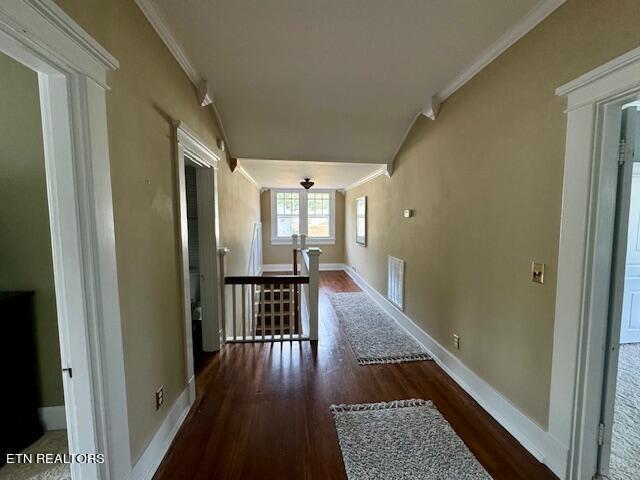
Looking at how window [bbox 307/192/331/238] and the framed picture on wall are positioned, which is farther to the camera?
window [bbox 307/192/331/238]

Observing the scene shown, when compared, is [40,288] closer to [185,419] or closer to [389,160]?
[185,419]

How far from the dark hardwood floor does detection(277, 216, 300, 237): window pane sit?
17.0 ft

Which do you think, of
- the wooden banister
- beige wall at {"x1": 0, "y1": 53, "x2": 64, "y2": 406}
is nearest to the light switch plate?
the wooden banister

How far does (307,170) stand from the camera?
17.3ft

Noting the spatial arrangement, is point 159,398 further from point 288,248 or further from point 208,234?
point 288,248

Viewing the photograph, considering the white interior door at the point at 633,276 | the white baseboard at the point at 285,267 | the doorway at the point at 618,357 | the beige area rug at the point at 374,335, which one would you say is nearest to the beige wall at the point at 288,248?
the white baseboard at the point at 285,267

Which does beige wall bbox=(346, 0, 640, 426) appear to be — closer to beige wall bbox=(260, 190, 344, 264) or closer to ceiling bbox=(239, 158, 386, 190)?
ceiling bbox=(239, 158, 386, 190)

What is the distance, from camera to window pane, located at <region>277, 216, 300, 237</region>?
8.24m

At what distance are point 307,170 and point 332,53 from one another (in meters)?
3.17

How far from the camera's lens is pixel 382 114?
302 cm

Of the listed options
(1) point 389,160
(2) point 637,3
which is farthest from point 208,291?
(2) point 637,3

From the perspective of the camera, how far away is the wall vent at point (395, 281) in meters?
3.83

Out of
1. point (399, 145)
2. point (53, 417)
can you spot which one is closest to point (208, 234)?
point (53, 417)

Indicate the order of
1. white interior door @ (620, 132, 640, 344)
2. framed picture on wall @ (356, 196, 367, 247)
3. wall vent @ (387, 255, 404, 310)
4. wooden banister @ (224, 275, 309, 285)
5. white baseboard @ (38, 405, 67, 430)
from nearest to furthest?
white baseboard @ (38, 405, 67, 430)
white interior door @ (620, 132, 640, 344)
wooden banister @ (224, 275, 309, 285)
wall vent @ (387, 255, 404, 310)
framed picture on wall @ (356, 196, 367, 247)
